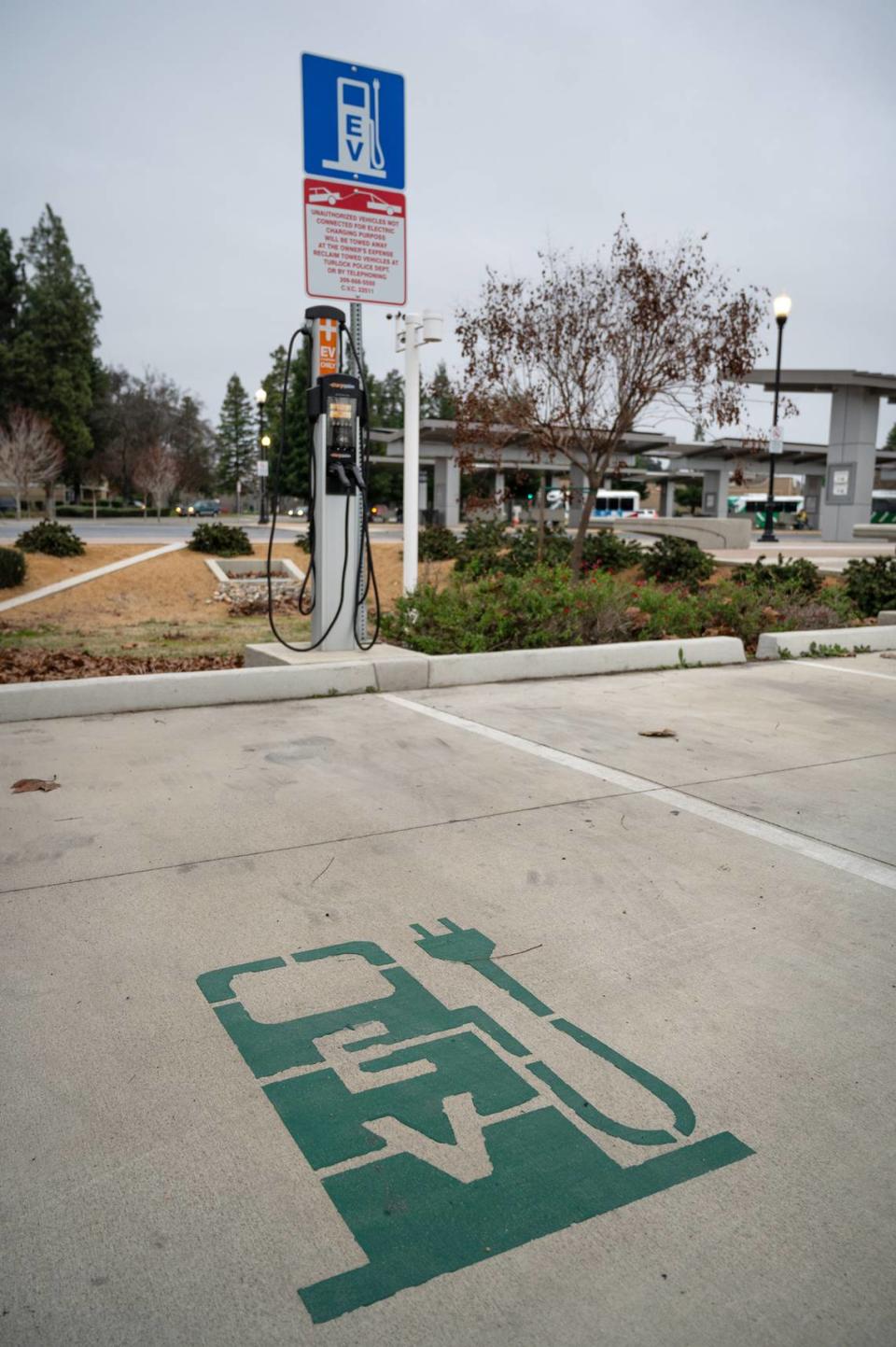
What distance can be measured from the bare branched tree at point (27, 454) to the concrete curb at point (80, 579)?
22856mm

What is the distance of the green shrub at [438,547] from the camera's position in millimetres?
25234

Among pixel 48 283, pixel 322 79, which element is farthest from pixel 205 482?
pixel 322 79

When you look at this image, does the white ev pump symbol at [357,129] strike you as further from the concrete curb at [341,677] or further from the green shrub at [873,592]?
the green shrub at [873,592]

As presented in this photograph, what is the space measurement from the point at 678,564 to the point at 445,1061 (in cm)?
1756

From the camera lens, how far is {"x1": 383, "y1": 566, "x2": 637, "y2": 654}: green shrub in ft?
29.1

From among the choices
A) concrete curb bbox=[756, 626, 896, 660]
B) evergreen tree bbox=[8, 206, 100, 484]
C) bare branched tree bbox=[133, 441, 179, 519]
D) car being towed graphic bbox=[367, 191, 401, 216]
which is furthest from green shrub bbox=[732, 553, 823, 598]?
evergreen tree bbox=[8, 206, 100, 484]

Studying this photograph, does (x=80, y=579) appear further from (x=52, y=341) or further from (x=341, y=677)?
(x=52, y=341)

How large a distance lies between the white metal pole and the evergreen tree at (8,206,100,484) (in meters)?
59.9

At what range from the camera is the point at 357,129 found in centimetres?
845

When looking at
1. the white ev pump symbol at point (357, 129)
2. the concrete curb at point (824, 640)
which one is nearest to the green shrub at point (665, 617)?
the concrete curb at point (824, 640)

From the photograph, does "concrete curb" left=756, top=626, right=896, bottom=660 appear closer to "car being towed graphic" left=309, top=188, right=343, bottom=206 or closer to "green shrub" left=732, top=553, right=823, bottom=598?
"green shrub" left=732, top=553, right=823, bottom=598

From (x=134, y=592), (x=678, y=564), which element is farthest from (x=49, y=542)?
(x=678, y=564)

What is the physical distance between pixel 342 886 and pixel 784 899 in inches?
67.9

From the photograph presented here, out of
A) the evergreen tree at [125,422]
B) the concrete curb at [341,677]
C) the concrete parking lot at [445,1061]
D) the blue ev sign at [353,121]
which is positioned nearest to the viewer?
the concrete parking lot at [445,1061]
